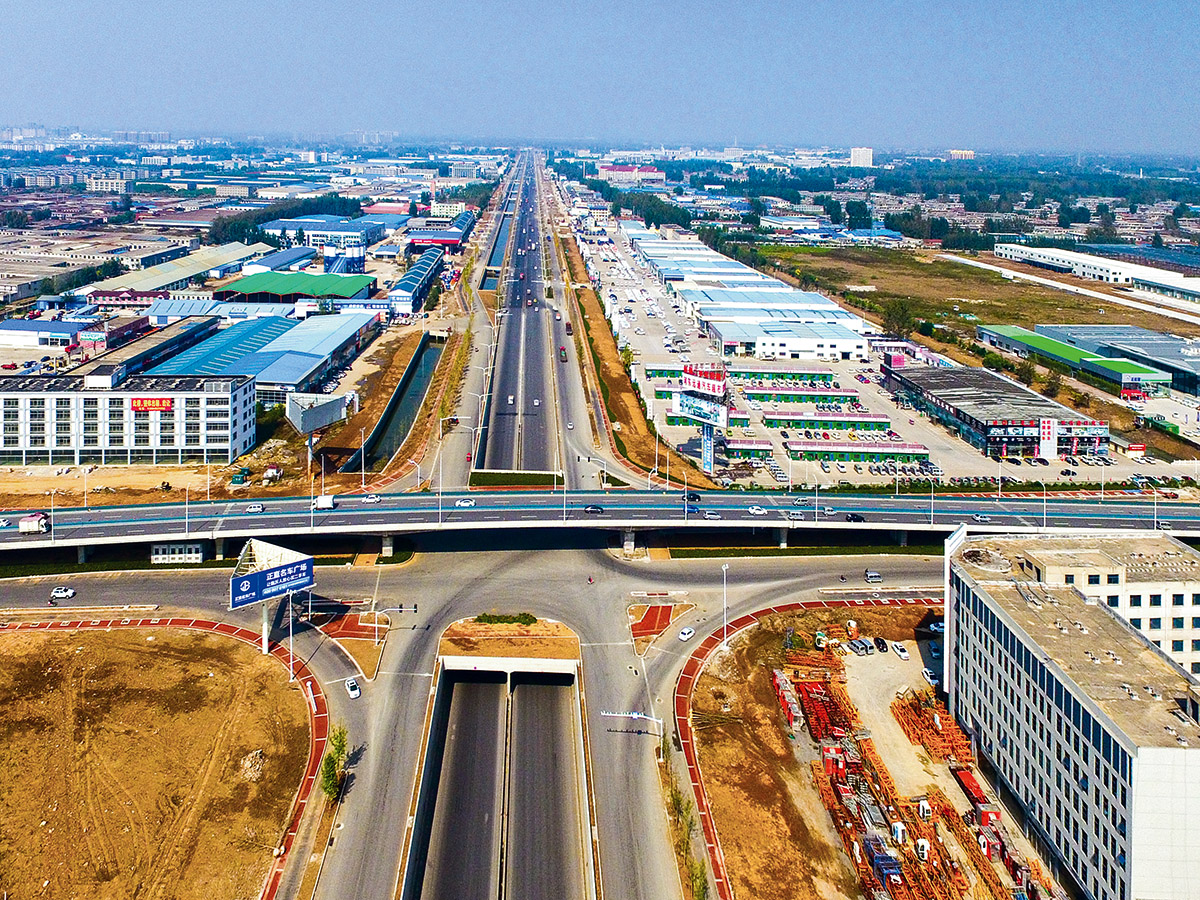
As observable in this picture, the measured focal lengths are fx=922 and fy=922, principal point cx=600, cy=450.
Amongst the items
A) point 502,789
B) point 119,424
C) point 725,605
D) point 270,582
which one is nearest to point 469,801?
point 502,789

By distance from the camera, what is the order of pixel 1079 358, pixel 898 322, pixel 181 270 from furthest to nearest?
pixel 181 270 < pixel 898 322 < pixel 1079 358

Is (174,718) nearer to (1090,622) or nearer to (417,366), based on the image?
(1090,622)

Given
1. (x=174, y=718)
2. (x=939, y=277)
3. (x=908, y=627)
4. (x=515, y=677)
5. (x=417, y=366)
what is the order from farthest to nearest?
(x=939, y=277), (x=417, y=366), (x=908, y=627), (x=515, y=677), (x=174, y=718)

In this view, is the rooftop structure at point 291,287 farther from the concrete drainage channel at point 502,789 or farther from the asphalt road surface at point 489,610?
the concrete drainage channel at point 502,789

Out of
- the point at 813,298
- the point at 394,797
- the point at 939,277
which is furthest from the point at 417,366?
the point at 939,277

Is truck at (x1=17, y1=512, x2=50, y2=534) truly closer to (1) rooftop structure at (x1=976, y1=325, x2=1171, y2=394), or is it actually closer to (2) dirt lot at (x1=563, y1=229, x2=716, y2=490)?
(2) dirt lot at (x1=563, y1=229, x2=716, y2=490)

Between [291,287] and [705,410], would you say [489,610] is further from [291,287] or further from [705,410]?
[291,287]

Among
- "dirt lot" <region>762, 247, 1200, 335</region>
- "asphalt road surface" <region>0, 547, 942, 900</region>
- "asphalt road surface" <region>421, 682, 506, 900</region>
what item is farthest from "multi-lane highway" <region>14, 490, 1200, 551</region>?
"dirt lot" <region>762, 247, 1200, 335</region>
